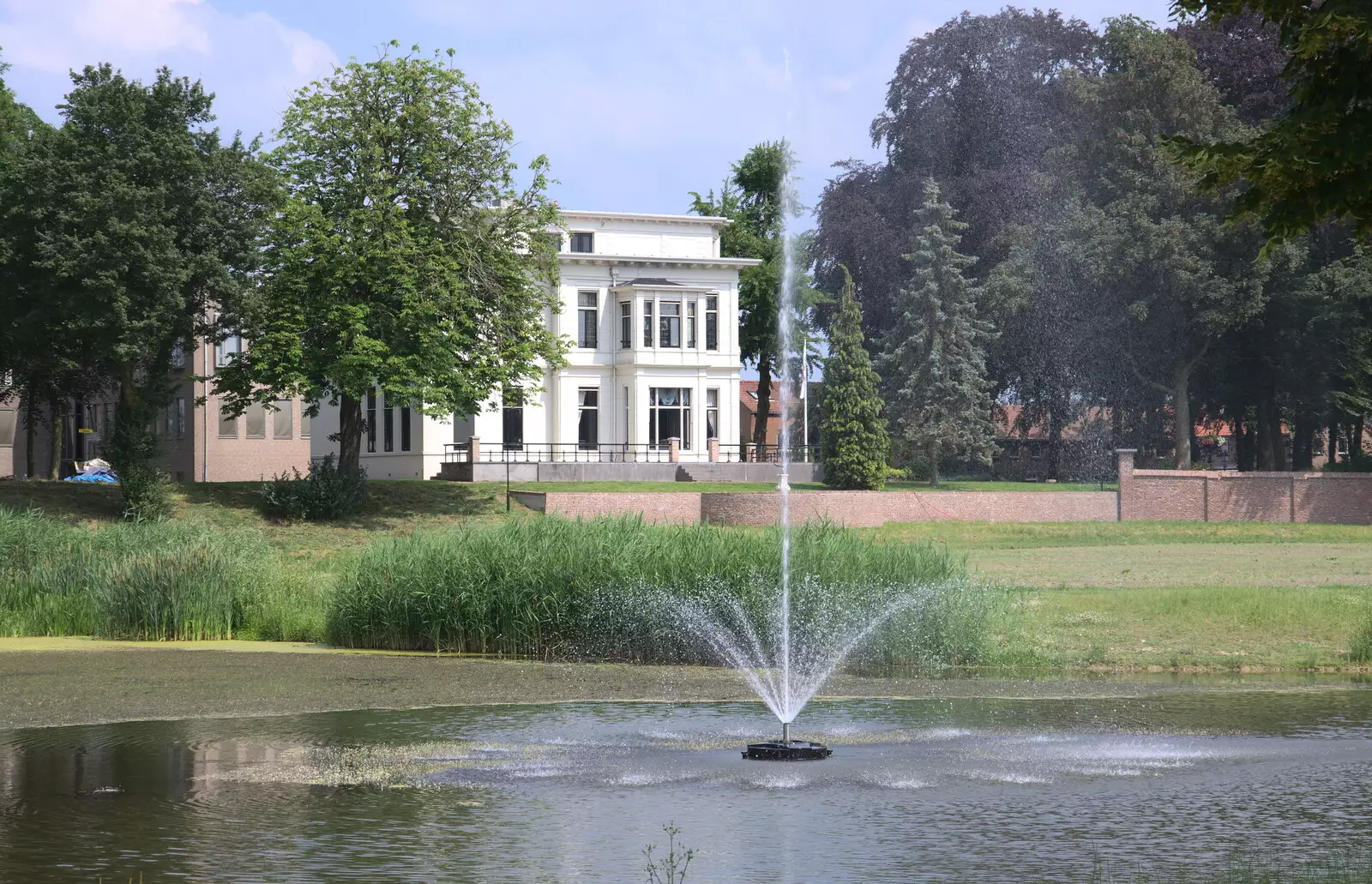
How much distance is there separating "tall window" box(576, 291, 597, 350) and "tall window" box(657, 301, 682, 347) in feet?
9.63

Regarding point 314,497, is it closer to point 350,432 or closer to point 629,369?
point 350,432

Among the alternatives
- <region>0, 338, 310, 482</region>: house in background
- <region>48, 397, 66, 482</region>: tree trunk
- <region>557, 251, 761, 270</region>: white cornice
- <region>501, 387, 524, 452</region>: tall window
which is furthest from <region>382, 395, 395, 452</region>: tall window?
<region>48, 397, 66, 482</region>: tree trunk

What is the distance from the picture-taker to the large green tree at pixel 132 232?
4281 cm

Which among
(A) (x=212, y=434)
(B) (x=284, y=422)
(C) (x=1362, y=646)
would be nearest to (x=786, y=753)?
(C) (x=1362, y=646)

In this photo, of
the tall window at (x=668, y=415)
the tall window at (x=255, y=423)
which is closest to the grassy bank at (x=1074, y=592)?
the tall window at (x=668, y=415)

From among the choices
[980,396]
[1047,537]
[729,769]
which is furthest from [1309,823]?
[980,396]

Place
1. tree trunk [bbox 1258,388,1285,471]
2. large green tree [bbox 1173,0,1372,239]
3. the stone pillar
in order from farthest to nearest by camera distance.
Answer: tree trunk [bbox 1258,388,1285,471] < the stone pillar < large green tree [bbox 1173,0,1372,239]

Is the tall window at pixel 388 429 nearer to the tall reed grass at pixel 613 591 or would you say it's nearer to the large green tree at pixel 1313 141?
the tall reed grass at pixel 613 591

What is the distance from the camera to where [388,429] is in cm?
6556

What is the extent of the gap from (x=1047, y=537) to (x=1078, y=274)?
2196cm

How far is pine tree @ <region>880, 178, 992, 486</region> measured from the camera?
6425cm

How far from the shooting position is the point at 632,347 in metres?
67.6

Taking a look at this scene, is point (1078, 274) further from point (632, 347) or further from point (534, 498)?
point (534, 498)

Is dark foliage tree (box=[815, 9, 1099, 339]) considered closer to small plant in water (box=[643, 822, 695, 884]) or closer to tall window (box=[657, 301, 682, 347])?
tall window (box=[657, 301, 682, 347])
